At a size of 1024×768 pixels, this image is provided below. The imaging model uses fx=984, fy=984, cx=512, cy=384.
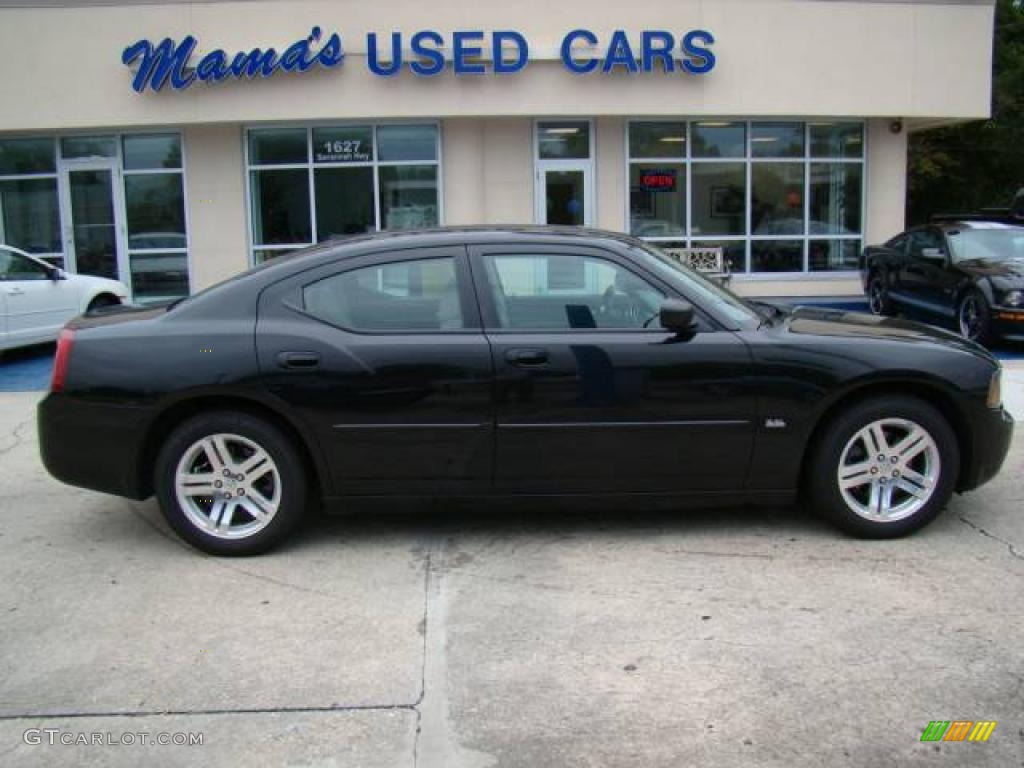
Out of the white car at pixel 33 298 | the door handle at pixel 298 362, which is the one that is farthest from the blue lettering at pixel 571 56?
the door handle at pixel 298 362

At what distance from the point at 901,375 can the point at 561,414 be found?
170 centimetres

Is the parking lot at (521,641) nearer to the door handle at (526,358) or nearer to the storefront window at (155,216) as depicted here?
the door handle at (526,358)

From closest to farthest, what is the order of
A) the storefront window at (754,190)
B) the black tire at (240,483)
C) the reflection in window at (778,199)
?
the black tire at (240,483) < the storefront window at (754,190) < the reflection in window at (778,199)

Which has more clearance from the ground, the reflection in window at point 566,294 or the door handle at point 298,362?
the reflection in window at point 566,294

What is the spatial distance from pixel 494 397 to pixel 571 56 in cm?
1155

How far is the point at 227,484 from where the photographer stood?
4.88 meters

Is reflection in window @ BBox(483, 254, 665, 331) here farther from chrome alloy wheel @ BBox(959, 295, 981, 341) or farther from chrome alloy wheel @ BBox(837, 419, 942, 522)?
chrome alloy wheel @ BBox(959, 295, 981, 341)

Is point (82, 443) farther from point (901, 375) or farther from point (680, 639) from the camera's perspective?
point (901, 375)

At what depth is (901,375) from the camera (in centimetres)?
488

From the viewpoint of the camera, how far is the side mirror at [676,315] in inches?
Answer: 186

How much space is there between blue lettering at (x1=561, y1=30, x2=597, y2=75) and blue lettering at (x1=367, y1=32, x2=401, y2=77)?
251 centimetres

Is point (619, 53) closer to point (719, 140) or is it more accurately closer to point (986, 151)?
point (719, 140)

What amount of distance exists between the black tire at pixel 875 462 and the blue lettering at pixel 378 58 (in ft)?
38.2

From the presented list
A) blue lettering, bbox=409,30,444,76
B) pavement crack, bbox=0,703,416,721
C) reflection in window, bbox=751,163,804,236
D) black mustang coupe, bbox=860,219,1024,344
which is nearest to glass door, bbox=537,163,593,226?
blue lettering, bbox=409,30,444,76
